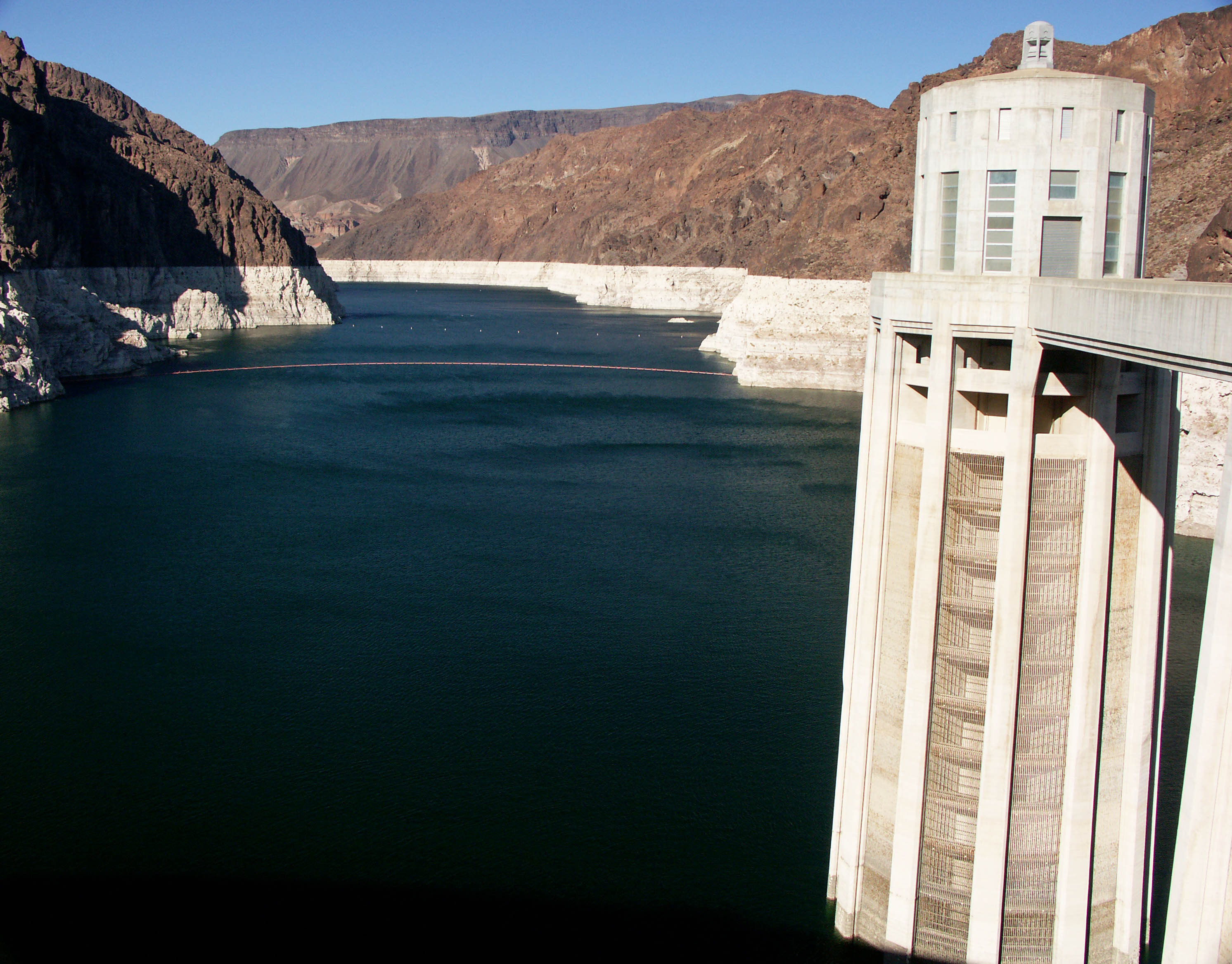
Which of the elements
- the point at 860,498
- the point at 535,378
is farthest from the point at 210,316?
the point at 860,498

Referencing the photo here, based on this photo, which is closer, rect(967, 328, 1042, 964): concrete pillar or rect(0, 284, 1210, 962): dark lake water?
rect(967, 328, 1042, 964): concrete pillar

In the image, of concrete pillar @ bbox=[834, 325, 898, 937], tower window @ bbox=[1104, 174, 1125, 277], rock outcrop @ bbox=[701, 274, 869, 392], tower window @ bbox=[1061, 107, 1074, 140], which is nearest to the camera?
tower window @ bbox=[1061, 107, 1074, 140]

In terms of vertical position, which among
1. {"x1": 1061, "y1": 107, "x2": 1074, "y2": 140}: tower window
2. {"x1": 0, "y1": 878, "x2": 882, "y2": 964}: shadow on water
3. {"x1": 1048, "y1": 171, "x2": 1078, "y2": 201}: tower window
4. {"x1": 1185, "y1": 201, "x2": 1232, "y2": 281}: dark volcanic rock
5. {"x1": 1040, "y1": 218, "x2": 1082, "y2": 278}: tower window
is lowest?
{"x1": 0, "y1": 878, "x2": 882, "y2": 964}: shadow on water

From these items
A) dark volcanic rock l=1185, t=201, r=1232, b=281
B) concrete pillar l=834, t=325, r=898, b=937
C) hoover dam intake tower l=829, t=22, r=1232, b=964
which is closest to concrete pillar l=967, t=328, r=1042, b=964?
hoover dam intake tower l=829, t=22, r=1232, b=964

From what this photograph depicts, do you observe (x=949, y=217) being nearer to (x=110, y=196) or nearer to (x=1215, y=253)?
(x=1215, y=253)

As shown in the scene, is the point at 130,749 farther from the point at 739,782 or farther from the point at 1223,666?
the point at 1223,666

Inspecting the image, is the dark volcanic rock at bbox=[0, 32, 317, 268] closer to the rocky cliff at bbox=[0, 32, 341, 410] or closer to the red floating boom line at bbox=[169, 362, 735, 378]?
the rocky cliff at bbox=[0, 32, 341, 410]
